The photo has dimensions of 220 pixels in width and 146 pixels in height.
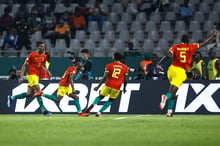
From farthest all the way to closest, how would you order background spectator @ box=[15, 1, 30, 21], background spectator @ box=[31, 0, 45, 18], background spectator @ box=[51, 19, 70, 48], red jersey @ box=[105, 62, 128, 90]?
background spectator @ box=[31, 0, 45, 18], background spectator @ box=[15, 1, 30, 21], background spectator @ box=[51, 19, 70, 48], red jersey @ box=[105, 62, 128, 90]

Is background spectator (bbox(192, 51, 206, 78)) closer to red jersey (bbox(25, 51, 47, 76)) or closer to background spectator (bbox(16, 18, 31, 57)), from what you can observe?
red jersey (bbox(25, 51, 47, 76))

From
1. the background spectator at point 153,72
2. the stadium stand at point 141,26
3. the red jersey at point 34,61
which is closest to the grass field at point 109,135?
the red jersey at point 34,61

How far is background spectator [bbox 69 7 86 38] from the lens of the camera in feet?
97.5

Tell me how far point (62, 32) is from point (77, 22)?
90 cm

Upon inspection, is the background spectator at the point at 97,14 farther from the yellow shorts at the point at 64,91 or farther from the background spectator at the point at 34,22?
the yellow shorts at the point at 64,91

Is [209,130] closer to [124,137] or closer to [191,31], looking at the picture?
[124,137]

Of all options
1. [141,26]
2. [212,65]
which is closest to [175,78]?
[212,65]

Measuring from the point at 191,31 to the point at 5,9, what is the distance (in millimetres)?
8477

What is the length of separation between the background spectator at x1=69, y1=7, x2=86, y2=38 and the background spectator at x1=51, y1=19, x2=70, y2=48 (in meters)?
0.47

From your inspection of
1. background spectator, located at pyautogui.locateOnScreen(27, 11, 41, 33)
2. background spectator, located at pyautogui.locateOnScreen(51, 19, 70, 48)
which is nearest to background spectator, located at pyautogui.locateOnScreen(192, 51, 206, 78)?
background spectator, located at pyautogui.locateOnScreen(51, 19, 70, 48)

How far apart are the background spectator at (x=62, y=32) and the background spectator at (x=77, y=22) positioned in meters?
0.47

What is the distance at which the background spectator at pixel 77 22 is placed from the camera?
29703 mm

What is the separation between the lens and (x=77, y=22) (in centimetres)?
2980

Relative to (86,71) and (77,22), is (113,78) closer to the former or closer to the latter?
(86,71)
